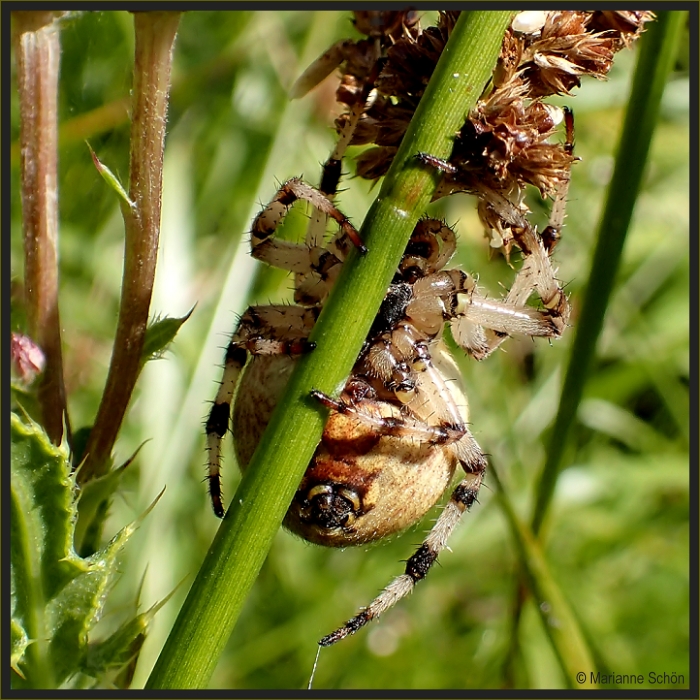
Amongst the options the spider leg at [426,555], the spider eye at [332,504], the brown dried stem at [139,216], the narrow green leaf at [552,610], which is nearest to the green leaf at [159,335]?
the brown dried stem at [139,216]

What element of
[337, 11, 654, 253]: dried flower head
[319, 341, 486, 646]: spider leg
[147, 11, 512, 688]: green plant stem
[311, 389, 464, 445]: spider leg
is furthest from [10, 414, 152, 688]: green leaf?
[337, 11, 654, 253]: dried flower head

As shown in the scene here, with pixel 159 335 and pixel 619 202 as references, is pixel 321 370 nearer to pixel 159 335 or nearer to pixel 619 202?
pixel 159 335

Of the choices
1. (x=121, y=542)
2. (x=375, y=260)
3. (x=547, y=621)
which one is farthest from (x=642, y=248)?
(x=121, y=542)

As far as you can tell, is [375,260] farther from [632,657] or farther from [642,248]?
[642,248]

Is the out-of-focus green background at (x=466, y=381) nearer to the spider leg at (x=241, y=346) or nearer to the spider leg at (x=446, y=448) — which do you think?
the spider leg at (x=241, y=346)

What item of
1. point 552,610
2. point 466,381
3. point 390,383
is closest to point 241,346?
point 390,383

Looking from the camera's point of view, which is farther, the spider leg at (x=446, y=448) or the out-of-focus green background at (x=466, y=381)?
the out-of-focus green background at (x=466, y=381)
